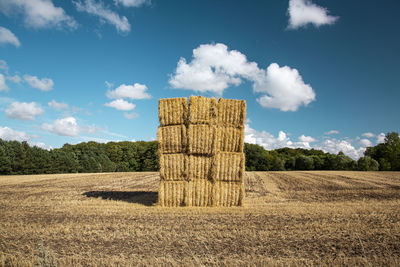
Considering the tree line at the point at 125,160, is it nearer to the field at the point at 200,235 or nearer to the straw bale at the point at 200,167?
the field at the point at 200,235

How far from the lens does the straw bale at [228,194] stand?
358 inches

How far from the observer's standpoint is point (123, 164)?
60.1 m

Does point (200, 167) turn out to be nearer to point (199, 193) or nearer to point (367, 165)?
point (199, 193)

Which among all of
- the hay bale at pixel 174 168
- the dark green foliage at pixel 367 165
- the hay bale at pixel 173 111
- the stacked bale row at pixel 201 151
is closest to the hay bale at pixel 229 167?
the stacked bale row at pixel 201 151

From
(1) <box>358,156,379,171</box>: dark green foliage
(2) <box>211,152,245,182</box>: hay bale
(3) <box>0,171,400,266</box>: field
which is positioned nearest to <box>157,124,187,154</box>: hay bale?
(2) <box>211,152,245,182</box>: hay bale

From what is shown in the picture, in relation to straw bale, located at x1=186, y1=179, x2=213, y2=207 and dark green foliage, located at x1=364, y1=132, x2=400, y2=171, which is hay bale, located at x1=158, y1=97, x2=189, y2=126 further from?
dark green foliage, located at x1=364, y1=132, x2=400, y2=171

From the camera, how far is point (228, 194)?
362 inches

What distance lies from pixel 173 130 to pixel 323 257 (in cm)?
641

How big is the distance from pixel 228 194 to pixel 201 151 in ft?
6.16

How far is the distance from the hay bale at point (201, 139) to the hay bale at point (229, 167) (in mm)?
456

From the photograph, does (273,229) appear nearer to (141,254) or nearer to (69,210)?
(141,254)

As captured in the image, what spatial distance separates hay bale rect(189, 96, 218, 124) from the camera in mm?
9211

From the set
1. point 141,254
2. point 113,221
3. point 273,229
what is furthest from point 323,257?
point 113,221

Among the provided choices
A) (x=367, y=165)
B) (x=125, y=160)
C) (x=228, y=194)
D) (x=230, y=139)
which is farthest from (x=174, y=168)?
(x=125, y=160)
